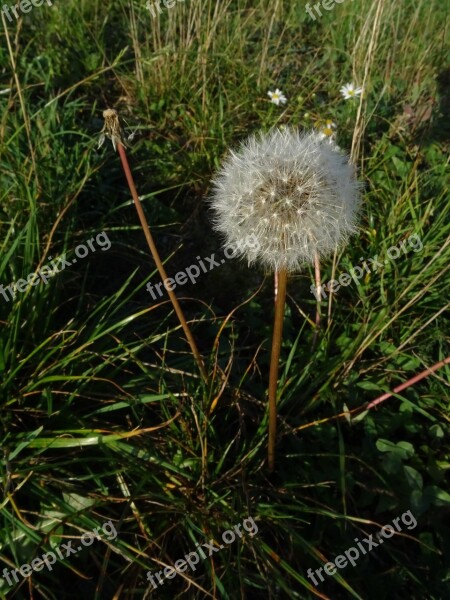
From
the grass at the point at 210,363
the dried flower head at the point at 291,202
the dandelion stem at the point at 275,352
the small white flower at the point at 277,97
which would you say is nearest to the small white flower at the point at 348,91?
the grass at the point at 210,363

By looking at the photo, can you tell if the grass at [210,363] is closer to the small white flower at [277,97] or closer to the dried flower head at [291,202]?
the small white flower at [277,97]

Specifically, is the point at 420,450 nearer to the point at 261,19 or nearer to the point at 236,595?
the point at 236,595

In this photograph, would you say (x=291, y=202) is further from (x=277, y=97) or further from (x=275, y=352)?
(x=277, y=97)

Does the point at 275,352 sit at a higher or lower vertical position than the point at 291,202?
lower

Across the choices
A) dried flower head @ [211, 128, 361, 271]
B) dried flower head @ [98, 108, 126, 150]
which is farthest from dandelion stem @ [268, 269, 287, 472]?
dried flower head @ [98, 108, 126, 150]

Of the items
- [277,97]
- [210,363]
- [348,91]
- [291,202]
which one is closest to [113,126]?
[291,202]

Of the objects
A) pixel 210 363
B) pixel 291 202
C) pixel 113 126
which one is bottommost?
pixel 210 363
